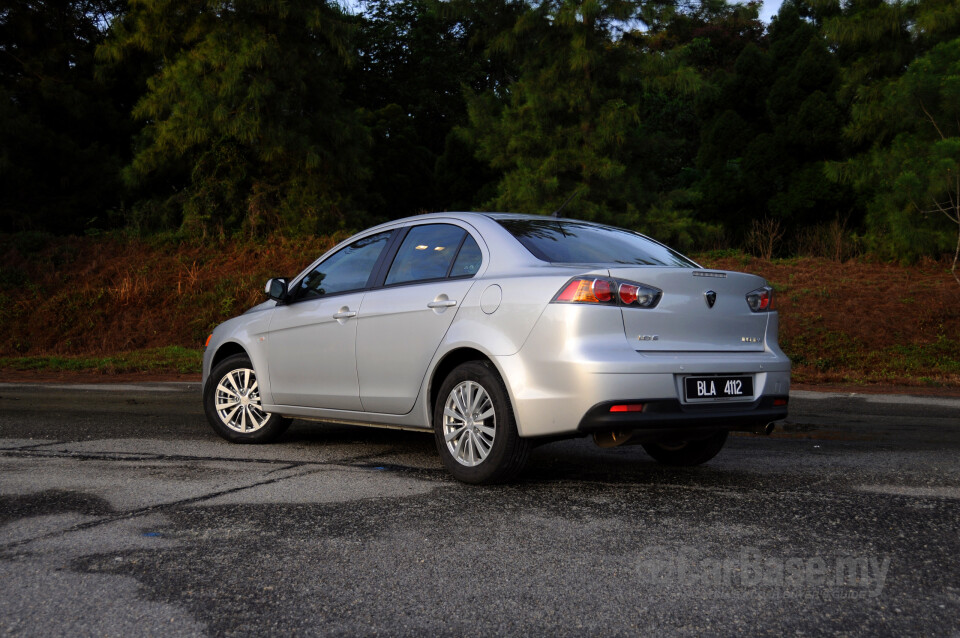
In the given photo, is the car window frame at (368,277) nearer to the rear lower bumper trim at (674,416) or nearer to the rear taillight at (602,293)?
the rear taillight at (602,293)

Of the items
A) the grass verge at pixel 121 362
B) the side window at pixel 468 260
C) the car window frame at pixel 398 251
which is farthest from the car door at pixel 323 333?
the grass verge at pixel 121 362

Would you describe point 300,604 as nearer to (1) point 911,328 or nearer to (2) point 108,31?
(1) point 911,328

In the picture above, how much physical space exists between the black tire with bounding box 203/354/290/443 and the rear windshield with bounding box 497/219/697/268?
104 inches

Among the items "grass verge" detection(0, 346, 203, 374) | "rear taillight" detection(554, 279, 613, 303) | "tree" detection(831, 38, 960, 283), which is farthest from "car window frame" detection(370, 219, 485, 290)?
"tree" detection(831, 38, 960, 283)

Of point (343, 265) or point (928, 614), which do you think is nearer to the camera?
point (928, 614)

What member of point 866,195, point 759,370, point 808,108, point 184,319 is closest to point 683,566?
point 759,370

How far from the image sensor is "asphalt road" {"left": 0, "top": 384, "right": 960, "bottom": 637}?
127 inches

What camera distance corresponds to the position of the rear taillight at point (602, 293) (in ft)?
16.4

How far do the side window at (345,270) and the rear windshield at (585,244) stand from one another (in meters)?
1.16

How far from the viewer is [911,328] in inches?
588

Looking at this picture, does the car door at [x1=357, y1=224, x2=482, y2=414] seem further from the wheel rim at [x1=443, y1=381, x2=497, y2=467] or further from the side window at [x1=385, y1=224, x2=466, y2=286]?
the wheel rim at [x1=443, y1=381, x2=497, y2=467]

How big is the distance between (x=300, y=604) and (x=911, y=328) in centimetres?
1398

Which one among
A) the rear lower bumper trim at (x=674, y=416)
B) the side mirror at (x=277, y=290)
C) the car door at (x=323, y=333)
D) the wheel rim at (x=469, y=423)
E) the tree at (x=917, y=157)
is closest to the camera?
the rear lower bumper trim at (x=674, y=416)

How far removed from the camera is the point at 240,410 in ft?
24.2
